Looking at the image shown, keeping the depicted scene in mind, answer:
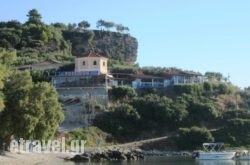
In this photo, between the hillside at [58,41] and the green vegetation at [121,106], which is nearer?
the green vegetation at [121,106]

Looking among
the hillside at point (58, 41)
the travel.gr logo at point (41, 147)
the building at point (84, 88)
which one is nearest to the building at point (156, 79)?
the building at point (84, 88)

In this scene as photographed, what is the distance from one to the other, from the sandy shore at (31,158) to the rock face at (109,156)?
80.3 inches

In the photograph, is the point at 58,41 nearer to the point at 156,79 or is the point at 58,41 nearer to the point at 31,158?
the point at 156,79

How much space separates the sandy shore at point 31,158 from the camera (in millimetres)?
52000

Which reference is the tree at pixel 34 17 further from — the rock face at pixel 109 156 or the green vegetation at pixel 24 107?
the green vegetation at pixel 24 107

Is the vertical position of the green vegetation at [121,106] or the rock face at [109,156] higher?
the green vegetation at [121,106]

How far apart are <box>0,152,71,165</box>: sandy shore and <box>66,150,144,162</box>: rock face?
2.04 metres

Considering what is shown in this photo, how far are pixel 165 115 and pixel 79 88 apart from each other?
16029mm

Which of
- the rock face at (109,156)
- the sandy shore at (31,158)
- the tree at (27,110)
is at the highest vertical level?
the tree at (27,110)

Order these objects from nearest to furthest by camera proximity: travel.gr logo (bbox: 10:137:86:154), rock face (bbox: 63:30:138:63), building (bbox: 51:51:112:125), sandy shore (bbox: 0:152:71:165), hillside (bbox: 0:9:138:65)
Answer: sandy shore (bbox: 0:152:71:165) → travel.gr logo (bbox: 10:137:86:154) → building (bbox: 51:51:112:125) → hillside (bbox: 0:9:138:65) → rock face (bbox: 63:30:138:63)

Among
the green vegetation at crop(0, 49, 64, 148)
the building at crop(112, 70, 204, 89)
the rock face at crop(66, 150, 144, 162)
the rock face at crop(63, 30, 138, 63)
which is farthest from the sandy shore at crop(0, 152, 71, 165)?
the rock face at crop(63, 30, 138, 63)

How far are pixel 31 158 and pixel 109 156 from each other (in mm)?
14324

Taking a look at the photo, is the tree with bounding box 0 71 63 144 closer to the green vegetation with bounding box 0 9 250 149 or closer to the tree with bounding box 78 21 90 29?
the green vegetation with bounding box 0 9 250 149

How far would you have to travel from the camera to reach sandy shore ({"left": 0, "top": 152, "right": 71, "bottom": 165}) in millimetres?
52000
